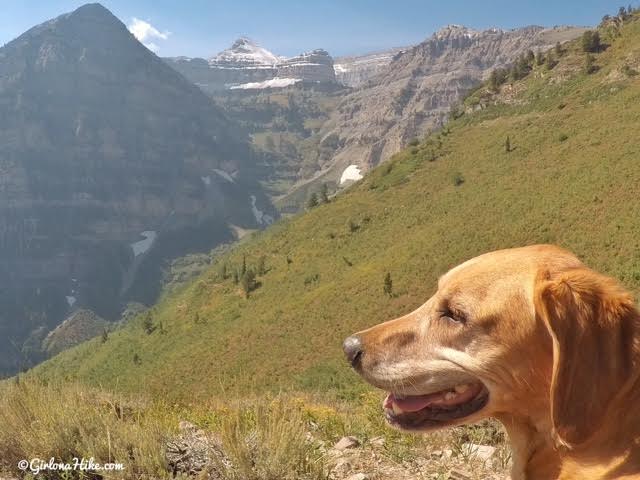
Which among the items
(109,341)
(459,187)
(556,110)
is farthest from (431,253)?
(109,341)

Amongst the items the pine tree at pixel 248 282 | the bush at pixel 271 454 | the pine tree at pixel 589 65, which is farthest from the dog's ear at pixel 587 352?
the pine tree at pixel 589 65

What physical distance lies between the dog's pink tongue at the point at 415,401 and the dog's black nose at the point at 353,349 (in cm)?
30

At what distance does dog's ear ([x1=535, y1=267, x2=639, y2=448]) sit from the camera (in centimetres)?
202

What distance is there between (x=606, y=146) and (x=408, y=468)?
165 ft

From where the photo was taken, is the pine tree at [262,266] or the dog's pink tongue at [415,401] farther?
the pine tree at [262,266]

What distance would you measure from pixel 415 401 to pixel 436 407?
13 cm

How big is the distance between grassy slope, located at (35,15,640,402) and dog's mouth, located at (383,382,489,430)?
2028cm

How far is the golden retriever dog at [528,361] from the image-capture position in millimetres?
2041

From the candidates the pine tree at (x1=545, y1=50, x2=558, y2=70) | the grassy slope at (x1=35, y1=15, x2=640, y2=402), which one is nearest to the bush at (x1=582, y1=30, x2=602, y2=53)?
Result: the grassy slope at (x1=35, y1=15, x2=640, y2=402)

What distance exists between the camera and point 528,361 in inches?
90.6

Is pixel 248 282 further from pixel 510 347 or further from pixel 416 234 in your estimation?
pixel 510 347

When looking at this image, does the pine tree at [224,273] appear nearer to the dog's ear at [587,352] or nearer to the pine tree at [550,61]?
the pine tree at [550,61]

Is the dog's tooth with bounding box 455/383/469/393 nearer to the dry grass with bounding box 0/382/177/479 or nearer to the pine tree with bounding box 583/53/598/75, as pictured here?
the dry grass with bounding box 0/382/177/479

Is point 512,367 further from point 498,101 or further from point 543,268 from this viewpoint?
point 498,101
